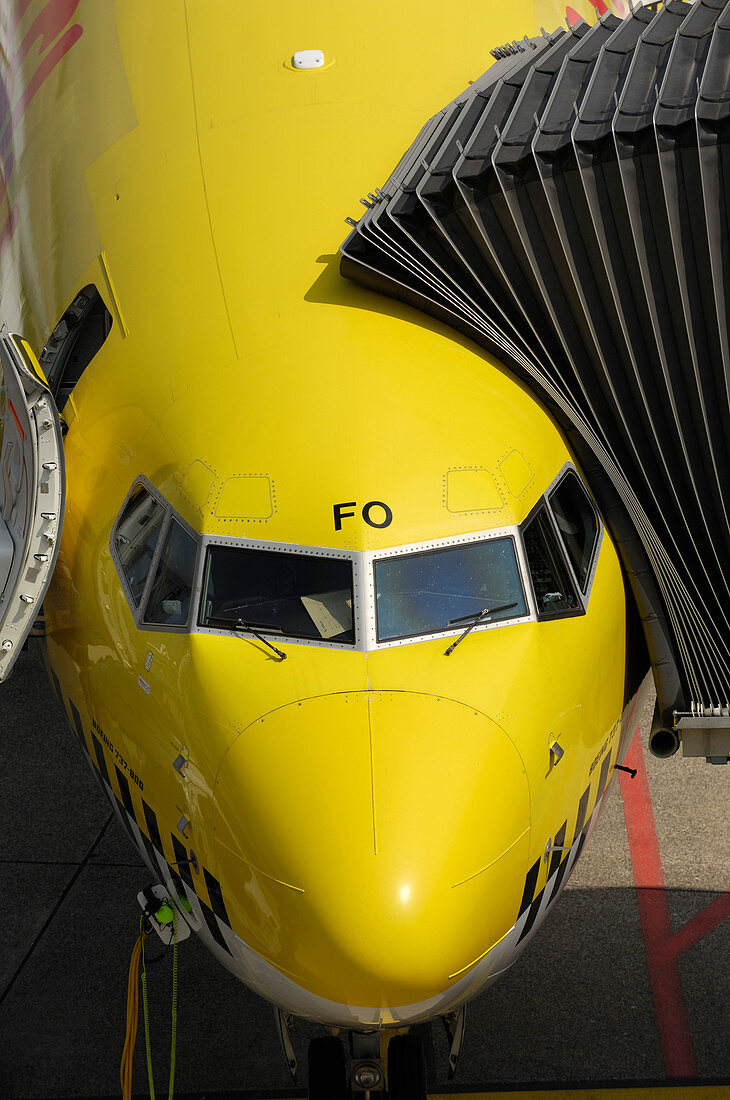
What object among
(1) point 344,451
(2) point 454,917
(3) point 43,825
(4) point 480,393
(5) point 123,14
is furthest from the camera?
(3) point 43,825

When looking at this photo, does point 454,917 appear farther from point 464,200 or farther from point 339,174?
point 339,174

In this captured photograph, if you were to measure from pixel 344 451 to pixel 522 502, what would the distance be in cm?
111

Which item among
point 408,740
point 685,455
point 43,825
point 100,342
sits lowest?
point 43,825

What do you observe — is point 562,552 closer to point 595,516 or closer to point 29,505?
point 595,516

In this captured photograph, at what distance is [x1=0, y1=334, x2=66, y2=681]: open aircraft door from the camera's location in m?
6.88

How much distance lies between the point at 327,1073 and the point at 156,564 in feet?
11.3

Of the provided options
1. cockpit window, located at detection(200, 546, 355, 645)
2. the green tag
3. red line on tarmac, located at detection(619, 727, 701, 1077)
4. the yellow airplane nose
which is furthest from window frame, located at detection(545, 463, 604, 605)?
red line on tarmac, located at detection(619, 727, 701, 1077)

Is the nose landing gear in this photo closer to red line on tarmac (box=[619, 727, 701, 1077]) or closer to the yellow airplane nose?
the yellow airplane nose

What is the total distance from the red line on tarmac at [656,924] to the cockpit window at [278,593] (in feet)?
16.4

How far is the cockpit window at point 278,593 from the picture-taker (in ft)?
20.5

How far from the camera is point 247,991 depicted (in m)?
9.35

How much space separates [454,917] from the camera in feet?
18.5

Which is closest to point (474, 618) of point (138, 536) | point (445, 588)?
point (445, 588)

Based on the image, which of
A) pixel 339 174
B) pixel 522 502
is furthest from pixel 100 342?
pixel 522 502
